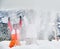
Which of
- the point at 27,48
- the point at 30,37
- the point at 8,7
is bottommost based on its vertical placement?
the point at 27,48

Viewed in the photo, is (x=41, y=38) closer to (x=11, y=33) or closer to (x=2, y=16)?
(x=11, y=33)

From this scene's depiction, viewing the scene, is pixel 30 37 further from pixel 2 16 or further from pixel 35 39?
pixel 2 16

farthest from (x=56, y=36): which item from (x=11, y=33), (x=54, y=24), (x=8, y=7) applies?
(x=8, y=7)

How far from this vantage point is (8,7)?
128cm

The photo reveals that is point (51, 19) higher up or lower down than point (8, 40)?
higher up

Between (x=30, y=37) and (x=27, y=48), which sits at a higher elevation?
(x=30, y=37)

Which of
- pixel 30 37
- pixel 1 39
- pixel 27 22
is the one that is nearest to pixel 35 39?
pixel 30 37

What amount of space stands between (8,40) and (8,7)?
326mm

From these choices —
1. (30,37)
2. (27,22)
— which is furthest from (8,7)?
(30,37)

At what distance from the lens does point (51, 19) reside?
1221 millimetres

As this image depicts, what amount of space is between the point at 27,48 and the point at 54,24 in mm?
345

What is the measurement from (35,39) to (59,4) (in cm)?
41

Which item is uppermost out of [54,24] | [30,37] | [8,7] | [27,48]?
[8,7]

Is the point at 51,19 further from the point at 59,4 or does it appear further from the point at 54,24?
the point at 59,4
